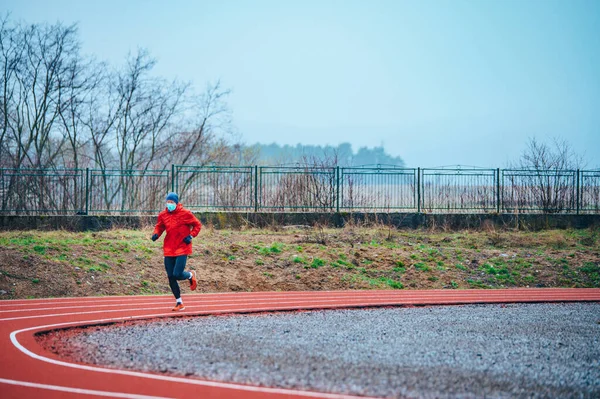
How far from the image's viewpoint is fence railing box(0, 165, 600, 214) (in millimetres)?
23953

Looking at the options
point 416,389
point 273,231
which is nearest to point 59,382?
point 416,389

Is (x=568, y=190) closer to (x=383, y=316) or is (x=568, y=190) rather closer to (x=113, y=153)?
(x=383, y=316)

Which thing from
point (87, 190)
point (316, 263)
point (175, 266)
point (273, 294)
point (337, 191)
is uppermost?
point (87, 190)

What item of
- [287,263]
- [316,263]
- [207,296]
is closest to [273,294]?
[207,296]

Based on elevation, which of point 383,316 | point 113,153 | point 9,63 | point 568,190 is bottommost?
point 383,316

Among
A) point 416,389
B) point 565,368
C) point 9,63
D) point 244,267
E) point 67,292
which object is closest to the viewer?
point 416,389

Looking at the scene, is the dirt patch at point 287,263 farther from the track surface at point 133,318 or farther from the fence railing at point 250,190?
the fence railing at point 250,190

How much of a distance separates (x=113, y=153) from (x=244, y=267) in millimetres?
16176

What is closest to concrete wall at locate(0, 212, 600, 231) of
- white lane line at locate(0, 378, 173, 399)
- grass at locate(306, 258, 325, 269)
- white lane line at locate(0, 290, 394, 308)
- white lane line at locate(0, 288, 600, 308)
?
grass at locate(306, 258, 325, 269)

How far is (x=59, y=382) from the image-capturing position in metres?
6.67

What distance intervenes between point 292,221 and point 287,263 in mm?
6355

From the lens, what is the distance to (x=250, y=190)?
23.9 metres

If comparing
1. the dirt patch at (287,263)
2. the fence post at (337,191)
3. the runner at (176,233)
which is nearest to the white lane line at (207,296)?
the dirt patch at (287,263)

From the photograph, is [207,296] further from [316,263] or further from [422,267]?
[422,267]
